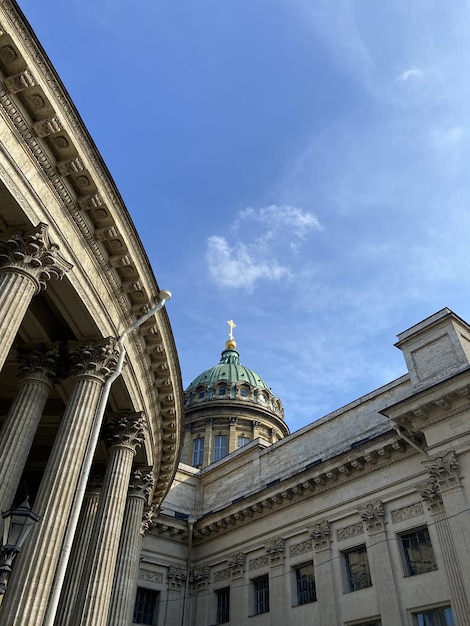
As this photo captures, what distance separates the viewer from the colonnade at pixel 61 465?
1014cm

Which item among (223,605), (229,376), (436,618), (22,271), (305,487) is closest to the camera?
(22,271)

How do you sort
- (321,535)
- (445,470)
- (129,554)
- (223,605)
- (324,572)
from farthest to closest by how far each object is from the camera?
(223,605) < (321,535) < (324,572) < (445,470) < (129,554)

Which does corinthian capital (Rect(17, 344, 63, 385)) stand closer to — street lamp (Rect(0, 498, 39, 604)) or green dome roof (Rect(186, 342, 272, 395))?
street lamp (Rect(0, 498, 39, 604))

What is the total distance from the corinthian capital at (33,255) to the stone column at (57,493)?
2678 millimetres

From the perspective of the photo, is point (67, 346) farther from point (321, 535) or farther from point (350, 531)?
point (321, 535)

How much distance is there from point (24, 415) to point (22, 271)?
3331 mm

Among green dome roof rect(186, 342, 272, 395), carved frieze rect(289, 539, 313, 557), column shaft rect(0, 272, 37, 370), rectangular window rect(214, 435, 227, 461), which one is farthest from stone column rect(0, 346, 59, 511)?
green dome roof rect(186, 342, 272, 395)

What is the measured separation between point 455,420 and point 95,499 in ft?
43.6

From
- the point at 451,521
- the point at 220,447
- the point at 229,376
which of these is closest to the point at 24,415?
the point at 451,521

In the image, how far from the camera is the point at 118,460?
15188mm

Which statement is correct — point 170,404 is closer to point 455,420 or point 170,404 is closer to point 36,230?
point 36,230

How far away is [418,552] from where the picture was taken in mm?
20094

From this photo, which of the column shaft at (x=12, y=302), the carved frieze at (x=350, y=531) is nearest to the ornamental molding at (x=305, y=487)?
the carved frieze at (x=350, y=531)

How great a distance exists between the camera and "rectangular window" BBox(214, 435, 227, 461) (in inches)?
1853
